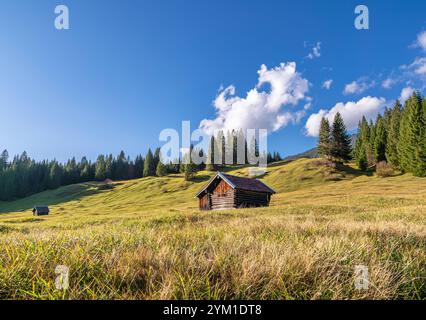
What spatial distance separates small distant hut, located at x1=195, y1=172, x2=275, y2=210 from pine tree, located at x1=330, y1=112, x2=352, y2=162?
50.8 meters

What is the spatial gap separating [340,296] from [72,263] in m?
2.40

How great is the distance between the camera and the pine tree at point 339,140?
258 feet

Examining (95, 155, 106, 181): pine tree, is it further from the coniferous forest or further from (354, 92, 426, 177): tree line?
(354, 92, 426, 177): tree line

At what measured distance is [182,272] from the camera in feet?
7.40

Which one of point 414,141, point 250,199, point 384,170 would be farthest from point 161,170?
point 414,141

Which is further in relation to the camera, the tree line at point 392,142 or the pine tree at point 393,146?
the pine tree at point 393,146

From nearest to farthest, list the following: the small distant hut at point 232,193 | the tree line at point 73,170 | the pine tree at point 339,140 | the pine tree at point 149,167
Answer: the small distant hut at point 232,193 → the pine tree at point 339,140 → the tree line at point 73,170 → the pine tree at point 149,167

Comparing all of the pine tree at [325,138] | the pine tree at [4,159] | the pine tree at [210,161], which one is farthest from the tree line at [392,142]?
the pine tree at [4,159]

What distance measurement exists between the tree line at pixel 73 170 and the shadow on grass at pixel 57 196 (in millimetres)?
7434

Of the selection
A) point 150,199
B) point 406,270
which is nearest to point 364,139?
point 150,199

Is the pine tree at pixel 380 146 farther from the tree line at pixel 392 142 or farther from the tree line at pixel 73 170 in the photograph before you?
the tree line at pixel 73 170

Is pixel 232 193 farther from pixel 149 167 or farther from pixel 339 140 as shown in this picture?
pixel 149 167

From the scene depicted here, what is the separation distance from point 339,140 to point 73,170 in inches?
4548
